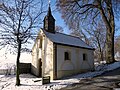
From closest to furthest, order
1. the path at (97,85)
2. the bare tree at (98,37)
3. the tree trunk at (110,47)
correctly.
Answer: the path at (97,85)
the tree trunk at (110,47)
the bare tree at (98,37)

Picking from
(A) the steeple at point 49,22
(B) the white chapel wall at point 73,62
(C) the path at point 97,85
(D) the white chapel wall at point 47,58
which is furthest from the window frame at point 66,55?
(C) the path at point 97,85

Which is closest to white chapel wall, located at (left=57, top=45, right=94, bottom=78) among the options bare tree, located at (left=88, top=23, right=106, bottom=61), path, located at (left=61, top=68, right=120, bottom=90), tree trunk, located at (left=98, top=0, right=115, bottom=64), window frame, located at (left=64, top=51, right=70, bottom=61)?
window frame, located at (left=64, top=51, right=70, bottom=61)

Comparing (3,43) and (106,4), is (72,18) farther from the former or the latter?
(3,43)

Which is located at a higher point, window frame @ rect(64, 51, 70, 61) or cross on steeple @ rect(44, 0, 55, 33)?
cross on steeple @ rect(44, 0, 55, 33)

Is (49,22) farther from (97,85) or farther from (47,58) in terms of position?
(97,85)

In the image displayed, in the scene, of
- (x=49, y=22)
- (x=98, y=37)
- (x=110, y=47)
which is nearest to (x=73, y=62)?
(x=49, y=22)

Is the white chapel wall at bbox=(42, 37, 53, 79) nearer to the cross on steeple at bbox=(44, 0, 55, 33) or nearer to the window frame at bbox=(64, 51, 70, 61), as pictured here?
the cross on steeple at bbox=(44, 0, 55, 33)

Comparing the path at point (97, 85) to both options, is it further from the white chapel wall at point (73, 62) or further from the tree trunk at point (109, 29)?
the tree trunk at point (109, 29)

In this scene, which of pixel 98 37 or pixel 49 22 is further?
pixel 98 37

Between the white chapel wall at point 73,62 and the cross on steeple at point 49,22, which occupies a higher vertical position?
the cross on steeple at point 49,22

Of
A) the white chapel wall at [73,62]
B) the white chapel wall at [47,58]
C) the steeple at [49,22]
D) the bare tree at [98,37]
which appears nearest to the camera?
the white chapel wall at [47,58]

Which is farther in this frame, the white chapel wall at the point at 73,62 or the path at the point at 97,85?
the white chapel wall at the point at 73,62

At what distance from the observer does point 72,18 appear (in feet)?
102

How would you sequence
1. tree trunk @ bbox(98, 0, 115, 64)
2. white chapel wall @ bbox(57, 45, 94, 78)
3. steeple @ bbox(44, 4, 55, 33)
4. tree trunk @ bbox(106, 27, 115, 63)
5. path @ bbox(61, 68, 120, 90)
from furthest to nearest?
tree trunk @ bbox(98, 0, 115, 64) < tree trunk @ bbox(106, 27, 115, 63) < steeple @ bbox(44, 4, 55, 33) < white chapel wall @ bbox(57, 45, 94, 78) < path @ bbox(61, 68, 120, 90)
